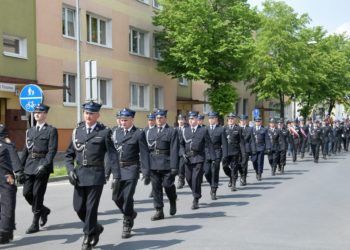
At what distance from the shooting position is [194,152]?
10.1 meters

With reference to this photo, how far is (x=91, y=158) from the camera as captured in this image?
6.62 metres

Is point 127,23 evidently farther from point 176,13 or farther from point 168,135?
point 168,135

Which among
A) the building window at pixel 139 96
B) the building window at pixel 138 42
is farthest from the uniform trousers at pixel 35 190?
the building window at pixel 138 42

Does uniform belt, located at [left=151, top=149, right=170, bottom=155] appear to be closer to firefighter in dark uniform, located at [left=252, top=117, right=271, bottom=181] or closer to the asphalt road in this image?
the asphalt road

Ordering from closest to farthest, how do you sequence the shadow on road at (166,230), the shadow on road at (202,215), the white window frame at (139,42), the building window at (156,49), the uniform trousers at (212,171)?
the shadow on road at (166,230)
the shadow on road at (202,215)
the uniform trousers at (212,171)
the white window frame at (139,42)
the building window at (156,49)

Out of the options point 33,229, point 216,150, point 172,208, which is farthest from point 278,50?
point 33,229

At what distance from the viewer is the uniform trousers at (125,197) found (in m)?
7.52

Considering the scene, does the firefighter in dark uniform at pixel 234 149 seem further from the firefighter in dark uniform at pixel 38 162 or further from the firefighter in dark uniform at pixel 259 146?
the firefighter in dark uniform at pixel 38 162

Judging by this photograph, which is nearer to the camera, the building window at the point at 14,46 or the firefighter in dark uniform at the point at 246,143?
the firefighter in dark uniform at the point at 246,143

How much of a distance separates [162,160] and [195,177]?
3.85ft

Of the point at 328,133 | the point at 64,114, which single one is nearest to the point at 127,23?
the point at 64,114

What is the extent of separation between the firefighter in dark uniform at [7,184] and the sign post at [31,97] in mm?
8420

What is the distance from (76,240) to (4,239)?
0.93 m

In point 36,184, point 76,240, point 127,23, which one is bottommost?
point 76,240
